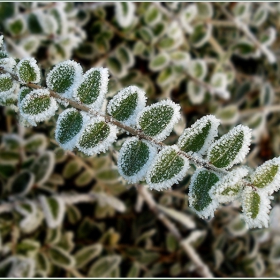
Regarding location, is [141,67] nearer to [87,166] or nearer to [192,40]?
[192,40]

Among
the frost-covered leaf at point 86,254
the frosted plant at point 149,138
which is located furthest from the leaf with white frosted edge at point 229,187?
the frost-covered leaf at point 86,254

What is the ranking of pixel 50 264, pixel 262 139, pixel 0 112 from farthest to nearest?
pixel 262 139, pixel 0 112, pixel 50 264

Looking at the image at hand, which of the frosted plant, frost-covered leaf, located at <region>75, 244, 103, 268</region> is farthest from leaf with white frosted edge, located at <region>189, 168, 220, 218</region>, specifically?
frost-covered leaf, located at <region>75, 244, 103, 268</region>

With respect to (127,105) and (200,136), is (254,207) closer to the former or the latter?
(200,136)

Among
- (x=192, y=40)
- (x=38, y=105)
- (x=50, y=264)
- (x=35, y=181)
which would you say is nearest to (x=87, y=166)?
(x=35, y=181)

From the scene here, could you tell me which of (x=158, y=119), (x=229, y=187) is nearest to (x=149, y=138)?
(x=158, y=119)

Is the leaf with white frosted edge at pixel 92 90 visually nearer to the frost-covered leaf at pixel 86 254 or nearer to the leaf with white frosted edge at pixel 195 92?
the frost-covered leaf at pixel 86 254

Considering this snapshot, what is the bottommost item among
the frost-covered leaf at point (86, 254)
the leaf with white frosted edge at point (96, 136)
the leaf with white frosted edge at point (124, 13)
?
the frost-covered leaf at point (86, 254)
